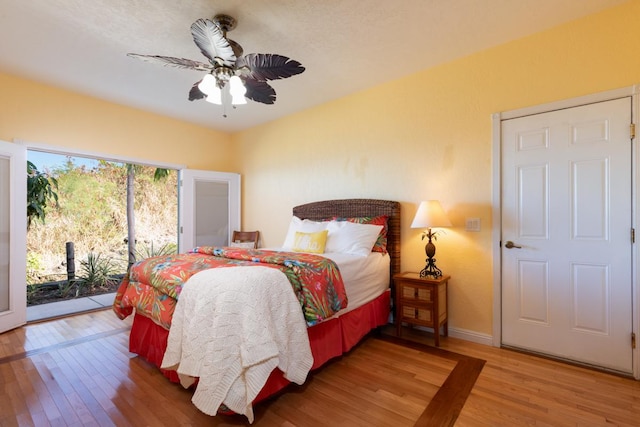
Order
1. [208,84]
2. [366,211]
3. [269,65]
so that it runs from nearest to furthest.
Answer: [269,65]
[208,84]
[366,211]

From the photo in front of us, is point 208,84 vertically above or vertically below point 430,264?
above

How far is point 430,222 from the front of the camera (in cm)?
258

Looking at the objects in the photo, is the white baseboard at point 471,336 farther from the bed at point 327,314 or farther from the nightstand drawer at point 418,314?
the bed at point 327,314

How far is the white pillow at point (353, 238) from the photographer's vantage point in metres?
2.89

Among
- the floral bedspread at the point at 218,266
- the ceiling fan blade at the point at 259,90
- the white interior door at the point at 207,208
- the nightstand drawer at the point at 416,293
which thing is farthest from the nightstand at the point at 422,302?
the white interior door at the point at 207,208

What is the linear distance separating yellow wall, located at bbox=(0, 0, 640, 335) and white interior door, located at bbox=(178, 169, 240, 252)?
63 cm

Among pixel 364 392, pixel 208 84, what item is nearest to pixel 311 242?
pixel 364 392

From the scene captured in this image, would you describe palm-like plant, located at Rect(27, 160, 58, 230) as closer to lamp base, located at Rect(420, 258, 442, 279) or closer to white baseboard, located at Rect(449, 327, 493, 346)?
lamp base, located at Rect(420, 258, 442, 279)

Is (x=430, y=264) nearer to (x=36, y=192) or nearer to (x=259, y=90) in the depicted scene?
(x=259, y=90)

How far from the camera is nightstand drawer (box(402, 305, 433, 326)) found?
2573mm

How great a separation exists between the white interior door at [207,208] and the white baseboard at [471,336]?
141 inches

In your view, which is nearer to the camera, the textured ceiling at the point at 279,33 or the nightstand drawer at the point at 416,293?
the textured ceiling at the point at 279,33

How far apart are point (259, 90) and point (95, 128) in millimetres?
2693

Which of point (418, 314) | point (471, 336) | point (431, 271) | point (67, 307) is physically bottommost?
point (67, 307)
